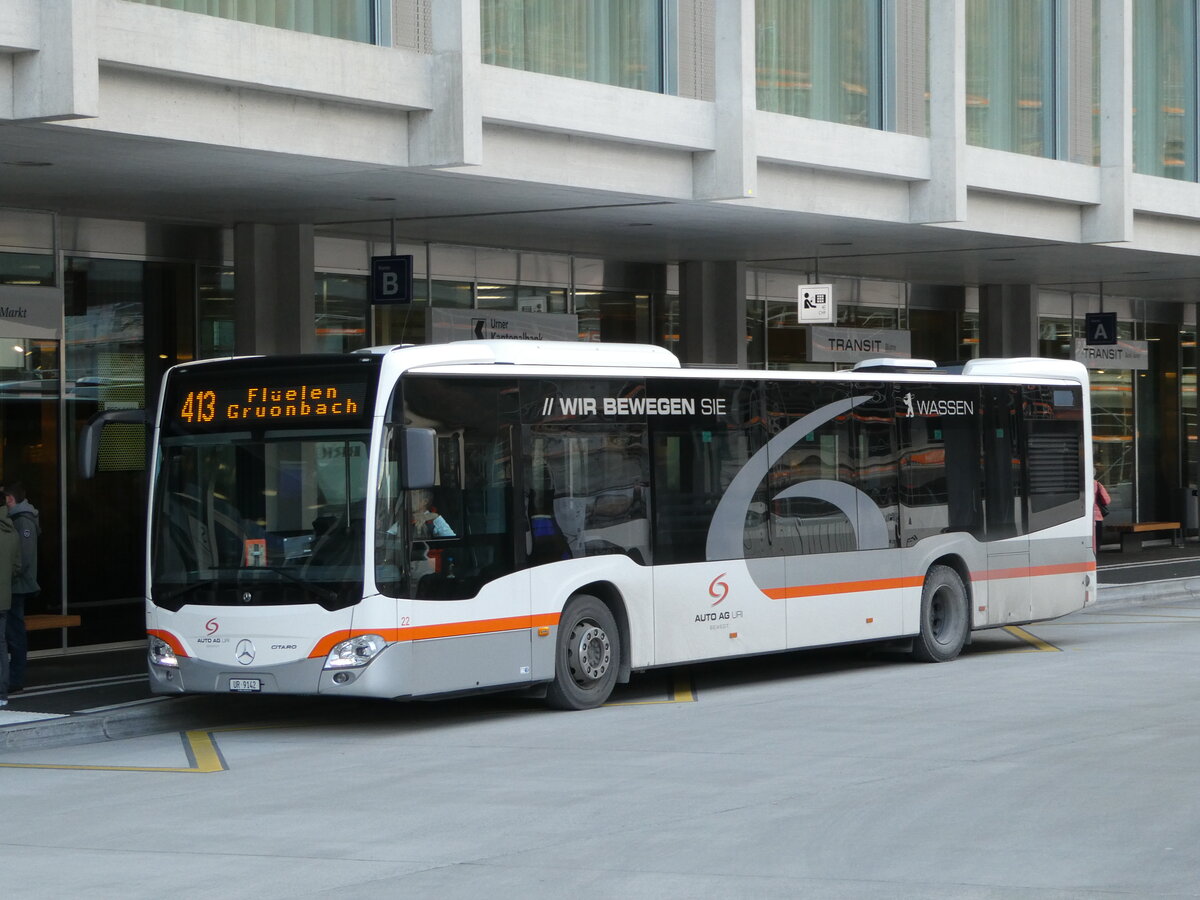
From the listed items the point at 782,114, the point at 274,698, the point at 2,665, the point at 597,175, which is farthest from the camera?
the point at 782,114

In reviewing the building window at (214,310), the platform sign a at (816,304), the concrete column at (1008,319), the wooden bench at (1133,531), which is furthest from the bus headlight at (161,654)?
the wooden bench at (1133,531)

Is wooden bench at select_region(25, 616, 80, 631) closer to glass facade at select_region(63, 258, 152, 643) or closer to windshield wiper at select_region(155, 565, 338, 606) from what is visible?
glass facade at select_region(63, 258, 152, 643)

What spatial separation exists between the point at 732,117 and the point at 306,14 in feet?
16.4

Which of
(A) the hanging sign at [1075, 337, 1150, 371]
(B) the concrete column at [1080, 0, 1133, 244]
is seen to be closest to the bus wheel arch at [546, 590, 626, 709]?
(B) the concrete column at [1080, 0, 1133, 244]

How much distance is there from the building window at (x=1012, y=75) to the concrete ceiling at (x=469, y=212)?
54.6 inches

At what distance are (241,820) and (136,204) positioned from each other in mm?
9820

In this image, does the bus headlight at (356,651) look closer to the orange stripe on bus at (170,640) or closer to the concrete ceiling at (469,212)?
the orange stripe on bus at (170,640)

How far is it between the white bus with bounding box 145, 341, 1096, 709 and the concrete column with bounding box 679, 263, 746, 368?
753cm

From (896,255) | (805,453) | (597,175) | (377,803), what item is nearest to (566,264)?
Result: (896,255)

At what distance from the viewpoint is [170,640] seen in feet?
44.2

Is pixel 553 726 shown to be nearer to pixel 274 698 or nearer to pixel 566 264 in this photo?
pixel 274 698

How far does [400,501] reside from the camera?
42.6ft

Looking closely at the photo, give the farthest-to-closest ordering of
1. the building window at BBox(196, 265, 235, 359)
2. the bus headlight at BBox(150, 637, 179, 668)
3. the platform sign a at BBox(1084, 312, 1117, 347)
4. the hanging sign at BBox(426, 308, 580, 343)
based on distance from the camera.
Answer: the platform sign a at BBox(1084, 312, 1117, 347) → the hanging sign at BBox(426, 308, 580, 343) → the building window at BBox(196, 265, 235, 359) → the bus headlight at BBox(150, 637, 179, 668)

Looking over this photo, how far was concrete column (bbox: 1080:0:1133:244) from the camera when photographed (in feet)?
79.1
